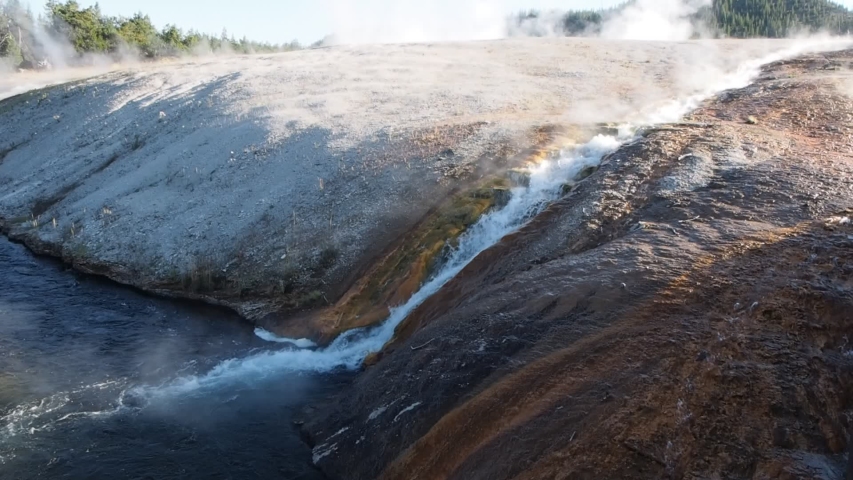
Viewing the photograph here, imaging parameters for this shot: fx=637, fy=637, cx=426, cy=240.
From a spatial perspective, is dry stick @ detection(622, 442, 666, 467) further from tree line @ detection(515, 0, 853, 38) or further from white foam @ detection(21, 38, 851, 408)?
tree line @ detection(515, 0, 853, 38)

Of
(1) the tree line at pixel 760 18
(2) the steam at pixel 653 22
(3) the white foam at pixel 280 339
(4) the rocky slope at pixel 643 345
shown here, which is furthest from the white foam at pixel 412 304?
(1) the tree line at pixel 760 18

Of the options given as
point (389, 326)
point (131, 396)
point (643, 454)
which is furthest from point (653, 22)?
point (643, 454)

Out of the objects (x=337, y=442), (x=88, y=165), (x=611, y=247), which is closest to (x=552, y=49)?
(x=88, y=165)

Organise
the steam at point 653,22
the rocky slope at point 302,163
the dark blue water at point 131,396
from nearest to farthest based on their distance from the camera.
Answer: the dark blue water at point 131,396
the rocky slope at point 302,163
the steam at point 653,22

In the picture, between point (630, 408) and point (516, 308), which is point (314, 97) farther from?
point (630, 408)

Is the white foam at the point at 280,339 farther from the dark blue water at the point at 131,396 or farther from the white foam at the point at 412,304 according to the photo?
the dark blue water at the point at 131,396

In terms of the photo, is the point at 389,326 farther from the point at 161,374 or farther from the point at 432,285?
the point at 161,374
